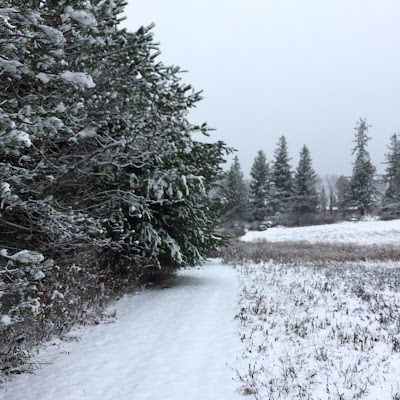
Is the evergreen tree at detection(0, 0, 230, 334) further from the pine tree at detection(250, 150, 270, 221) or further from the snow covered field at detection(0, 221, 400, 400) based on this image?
the pine tree at detection(250, 150, 270, 221)

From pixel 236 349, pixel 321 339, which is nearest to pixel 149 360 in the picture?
pixel 236 349

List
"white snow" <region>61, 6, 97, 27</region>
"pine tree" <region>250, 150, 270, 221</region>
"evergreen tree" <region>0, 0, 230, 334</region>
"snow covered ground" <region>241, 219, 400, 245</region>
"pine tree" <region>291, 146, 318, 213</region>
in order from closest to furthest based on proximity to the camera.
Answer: "white snow" <region>61, 6, 97, 27</region> < "evergreen tree" <region>0, 0, 230, 334</region> < "snow covered ground" <region>241, 219, 400, 245</region> < "pine tree" <region>291, 146, 318, 213</region> < "pine tree" <region>250, 150, 270, 221</region>

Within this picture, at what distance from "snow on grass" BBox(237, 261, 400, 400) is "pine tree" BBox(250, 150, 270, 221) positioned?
38534 millimetres

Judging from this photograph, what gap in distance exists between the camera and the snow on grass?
3.78m

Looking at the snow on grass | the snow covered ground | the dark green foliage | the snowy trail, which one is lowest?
the snowy trail

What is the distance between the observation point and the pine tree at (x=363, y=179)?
1835 inches

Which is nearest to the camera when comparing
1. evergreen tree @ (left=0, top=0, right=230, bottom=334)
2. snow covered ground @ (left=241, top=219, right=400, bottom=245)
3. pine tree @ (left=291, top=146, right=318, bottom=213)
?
evergreen tree @ (left=0, top=0, right=230, bottom=334)

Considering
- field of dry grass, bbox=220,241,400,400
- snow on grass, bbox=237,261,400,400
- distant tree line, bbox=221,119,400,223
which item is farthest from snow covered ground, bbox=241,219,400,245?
snow on grass, bbox=237,261,400,400

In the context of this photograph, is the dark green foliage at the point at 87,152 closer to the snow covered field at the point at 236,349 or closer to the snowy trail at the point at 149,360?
the snowy trail at the point at 149,360

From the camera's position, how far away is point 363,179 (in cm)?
4697

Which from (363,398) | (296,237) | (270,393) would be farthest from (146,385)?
(296,237)

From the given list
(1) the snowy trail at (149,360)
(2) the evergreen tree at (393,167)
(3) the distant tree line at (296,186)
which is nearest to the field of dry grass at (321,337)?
(1) the snowy trail at (149,360)

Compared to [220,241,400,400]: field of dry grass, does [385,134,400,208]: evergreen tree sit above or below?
above

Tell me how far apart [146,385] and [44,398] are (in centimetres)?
118
